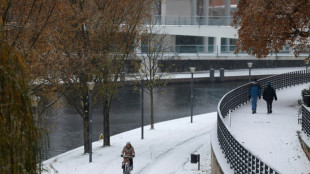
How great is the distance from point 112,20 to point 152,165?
7.22 m

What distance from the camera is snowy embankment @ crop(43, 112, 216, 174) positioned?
17.7 meters

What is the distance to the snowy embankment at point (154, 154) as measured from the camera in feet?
58.1

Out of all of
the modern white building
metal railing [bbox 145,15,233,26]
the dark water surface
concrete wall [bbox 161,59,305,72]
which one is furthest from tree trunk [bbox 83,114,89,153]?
concrete wall [bbox 161,59,305,72]

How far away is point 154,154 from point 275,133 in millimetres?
5076

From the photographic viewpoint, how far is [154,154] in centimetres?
1992

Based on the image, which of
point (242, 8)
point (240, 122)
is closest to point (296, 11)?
point (242, 8)

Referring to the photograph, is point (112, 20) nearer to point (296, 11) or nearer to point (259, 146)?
point (296, 11)

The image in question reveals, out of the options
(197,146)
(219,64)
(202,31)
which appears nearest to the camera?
(197,146)

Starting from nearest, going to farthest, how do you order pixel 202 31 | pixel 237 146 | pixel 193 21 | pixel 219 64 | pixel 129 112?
pixel 237 146 → pixel 129 112 → pixel 202 31 → pixel 193 21 → pixel 219 64

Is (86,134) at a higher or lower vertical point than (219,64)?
lower

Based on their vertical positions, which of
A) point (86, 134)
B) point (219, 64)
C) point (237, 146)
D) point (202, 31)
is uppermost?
point (202, 31)

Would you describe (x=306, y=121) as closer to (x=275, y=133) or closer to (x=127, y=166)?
(x=275, y=133)

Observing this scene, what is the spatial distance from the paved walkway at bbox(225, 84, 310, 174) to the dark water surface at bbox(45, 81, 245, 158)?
6595 millimetres

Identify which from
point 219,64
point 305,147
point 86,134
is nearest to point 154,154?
point 86,134
